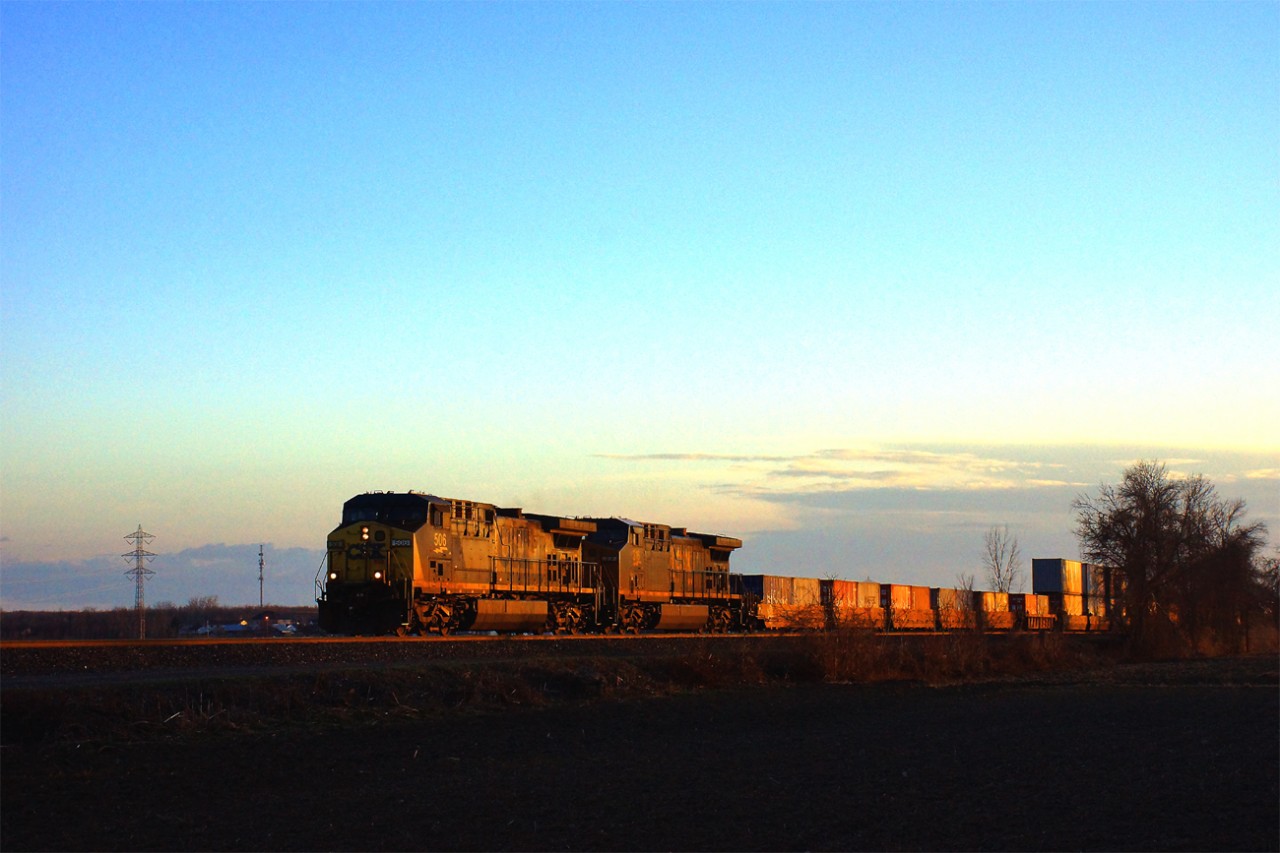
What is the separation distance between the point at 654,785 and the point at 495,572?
1983cm

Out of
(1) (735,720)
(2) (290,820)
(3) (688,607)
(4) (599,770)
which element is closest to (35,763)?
(2) (290,820)

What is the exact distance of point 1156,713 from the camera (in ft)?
72.6

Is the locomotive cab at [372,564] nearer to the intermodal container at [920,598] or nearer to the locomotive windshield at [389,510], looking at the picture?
the locomotive windshield at [389,510]

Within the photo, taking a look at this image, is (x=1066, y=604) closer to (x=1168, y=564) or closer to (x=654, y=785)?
(x=1168, y=564)

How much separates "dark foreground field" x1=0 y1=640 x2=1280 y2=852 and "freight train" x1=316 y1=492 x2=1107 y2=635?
9.89 m

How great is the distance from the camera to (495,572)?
31891mm

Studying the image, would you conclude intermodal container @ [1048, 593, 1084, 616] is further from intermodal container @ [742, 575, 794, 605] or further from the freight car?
the freight car

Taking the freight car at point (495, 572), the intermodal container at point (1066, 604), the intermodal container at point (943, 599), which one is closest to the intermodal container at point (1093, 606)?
the intermodal container at point (1066, 604)

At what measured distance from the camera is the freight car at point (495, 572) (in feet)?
94.3

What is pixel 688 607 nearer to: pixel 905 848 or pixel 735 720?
pixel 735 720

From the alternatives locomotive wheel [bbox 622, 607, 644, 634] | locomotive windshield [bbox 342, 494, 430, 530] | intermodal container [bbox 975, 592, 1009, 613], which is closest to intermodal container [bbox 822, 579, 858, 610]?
intermodal container [bbox 975, 592, 1009, 613]

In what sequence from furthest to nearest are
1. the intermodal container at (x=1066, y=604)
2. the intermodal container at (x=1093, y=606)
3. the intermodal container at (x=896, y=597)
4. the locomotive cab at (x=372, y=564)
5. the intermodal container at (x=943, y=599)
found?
the intermodal container at (x=1093, y=606) → the intermodal container at (x=1066, y=604) → the intermodal container at (x=943, y=599) → the intermodal container at (x=896, y=597) → the locomotive cab at (x=372, y=564)

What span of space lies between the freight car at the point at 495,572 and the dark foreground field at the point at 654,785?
9832mm

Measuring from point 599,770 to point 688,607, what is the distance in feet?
90.5
